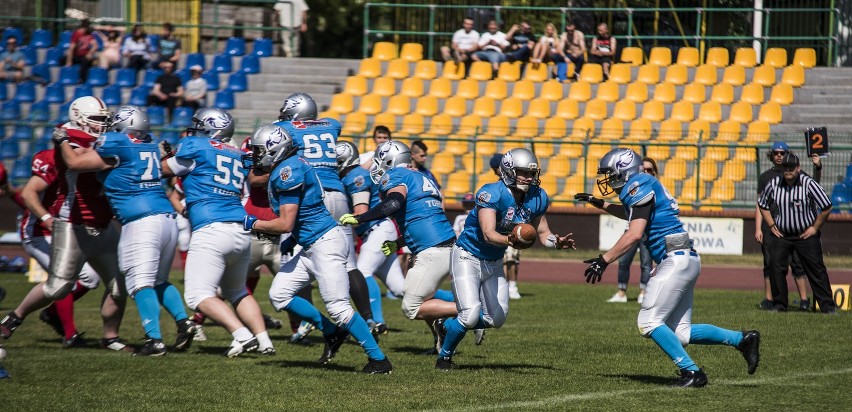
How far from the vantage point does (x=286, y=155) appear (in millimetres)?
8688

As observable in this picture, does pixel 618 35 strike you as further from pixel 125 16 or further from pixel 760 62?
pixel 125 16

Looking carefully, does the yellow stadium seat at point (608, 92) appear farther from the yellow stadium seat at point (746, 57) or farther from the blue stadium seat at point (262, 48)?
the blue stadium seat at point (262, 48)

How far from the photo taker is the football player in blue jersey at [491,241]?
8516mm

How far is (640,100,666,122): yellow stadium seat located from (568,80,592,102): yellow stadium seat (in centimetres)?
117

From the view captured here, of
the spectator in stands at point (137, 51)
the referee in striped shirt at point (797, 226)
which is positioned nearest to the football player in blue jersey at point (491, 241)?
the referee in striped shirt at point (797, 226)

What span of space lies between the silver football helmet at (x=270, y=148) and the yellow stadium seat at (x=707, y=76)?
15184 mm

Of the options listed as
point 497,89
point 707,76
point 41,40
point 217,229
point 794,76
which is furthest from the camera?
point 41,40

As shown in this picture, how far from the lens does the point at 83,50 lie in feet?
82.9

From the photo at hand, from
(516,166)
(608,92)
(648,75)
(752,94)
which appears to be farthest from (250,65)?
(516,166)

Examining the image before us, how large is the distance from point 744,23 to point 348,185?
55.0ft

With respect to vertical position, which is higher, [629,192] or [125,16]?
[125,16]

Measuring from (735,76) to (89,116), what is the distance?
15565mm

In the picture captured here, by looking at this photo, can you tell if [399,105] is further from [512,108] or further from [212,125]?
[212,125]

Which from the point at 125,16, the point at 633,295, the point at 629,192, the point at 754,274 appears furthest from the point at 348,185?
the point at 125,16
